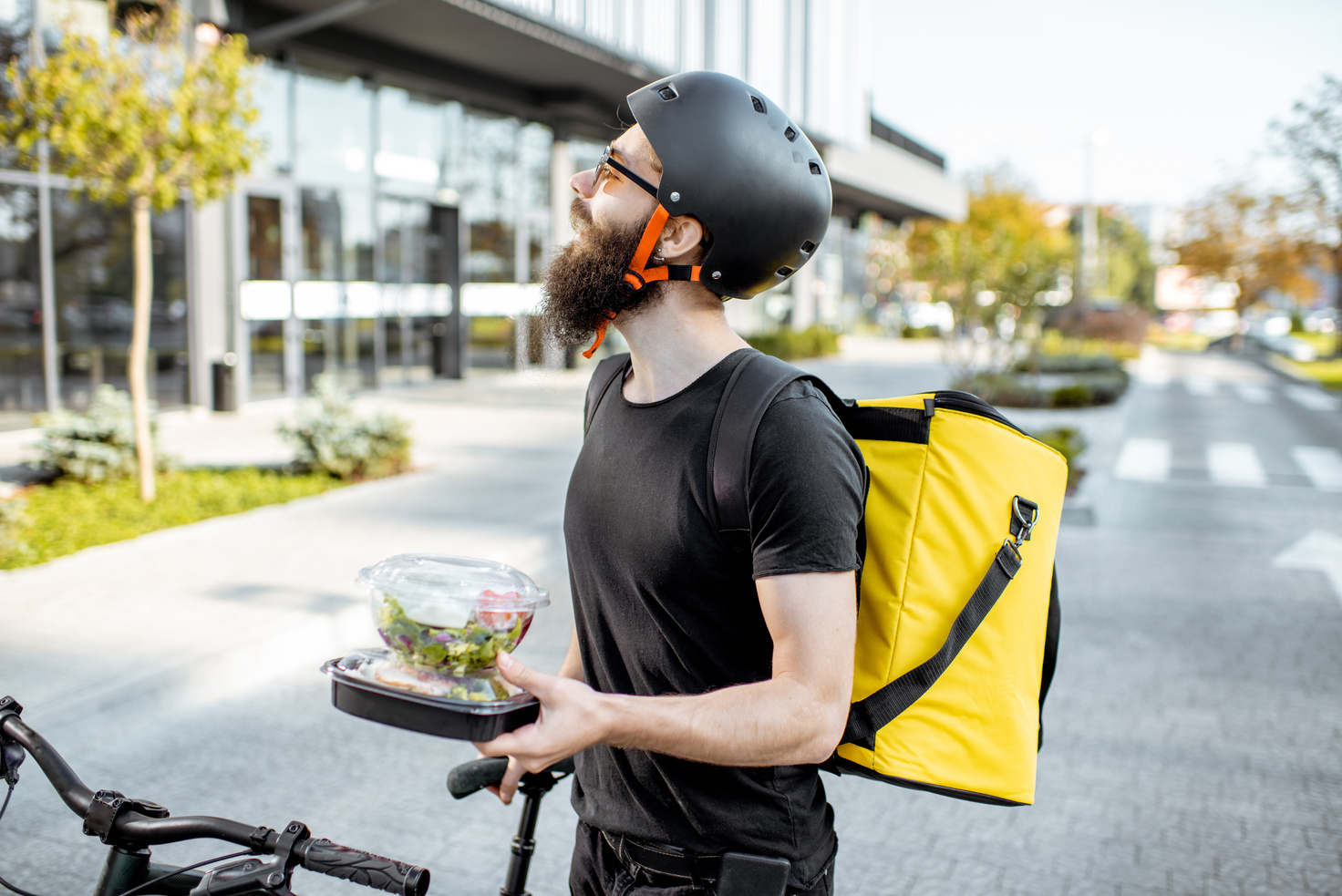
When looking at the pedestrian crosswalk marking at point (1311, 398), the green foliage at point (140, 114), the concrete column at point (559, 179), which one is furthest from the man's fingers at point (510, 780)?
the pedestrian crosswalk marking at point (1311, 398)

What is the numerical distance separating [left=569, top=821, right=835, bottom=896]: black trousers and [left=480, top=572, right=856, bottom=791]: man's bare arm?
34 centimetres

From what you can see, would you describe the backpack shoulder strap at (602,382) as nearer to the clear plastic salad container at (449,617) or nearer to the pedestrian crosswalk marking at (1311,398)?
the clear plastic salad container at (449,617)

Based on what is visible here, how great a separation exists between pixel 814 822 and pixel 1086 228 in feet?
127

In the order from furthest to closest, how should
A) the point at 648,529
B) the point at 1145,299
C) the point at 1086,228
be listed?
1. the point at 1145,299
2. the point at 1086,228
3. the point at 648,529

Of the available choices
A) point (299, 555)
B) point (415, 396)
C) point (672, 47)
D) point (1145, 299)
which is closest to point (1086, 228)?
point (672, 47)

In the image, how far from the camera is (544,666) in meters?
5.67

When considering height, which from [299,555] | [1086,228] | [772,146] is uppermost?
[1086,228]

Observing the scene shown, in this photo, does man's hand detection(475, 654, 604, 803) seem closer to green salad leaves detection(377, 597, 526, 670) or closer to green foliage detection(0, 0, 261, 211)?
green salad leaves detection(377, 597, 526, 670)

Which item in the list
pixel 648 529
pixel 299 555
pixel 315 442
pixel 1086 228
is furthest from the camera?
pixel 1086 228

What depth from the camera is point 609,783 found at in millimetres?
1711

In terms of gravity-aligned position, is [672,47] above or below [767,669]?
above

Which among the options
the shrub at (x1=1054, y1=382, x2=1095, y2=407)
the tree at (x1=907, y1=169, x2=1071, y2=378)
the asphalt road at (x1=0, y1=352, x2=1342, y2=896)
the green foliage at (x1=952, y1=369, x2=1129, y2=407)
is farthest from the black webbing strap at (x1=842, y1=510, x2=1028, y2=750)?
the shrub at (x1=1054, y1=382, x2=1095, y2=407)

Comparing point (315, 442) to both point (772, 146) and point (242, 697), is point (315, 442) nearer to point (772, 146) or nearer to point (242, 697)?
point (242, 697)

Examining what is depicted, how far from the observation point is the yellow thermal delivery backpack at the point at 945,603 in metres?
1.60
